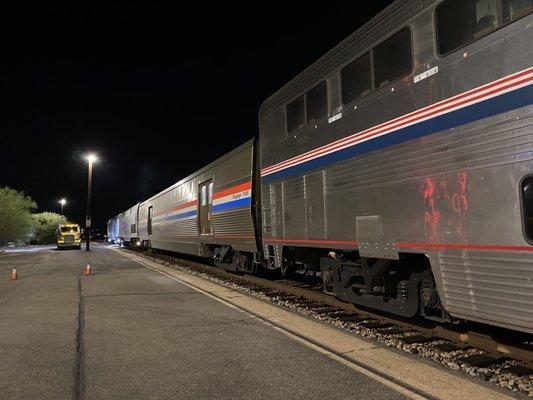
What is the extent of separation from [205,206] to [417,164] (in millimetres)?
11357

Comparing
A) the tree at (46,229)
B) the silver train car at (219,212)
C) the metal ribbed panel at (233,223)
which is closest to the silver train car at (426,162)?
the metal ribbed panel at (233,223)

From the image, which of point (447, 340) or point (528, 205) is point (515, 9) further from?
point (447, 340)

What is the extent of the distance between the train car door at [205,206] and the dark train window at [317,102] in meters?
7.58

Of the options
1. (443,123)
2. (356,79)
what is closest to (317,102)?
(356,79)

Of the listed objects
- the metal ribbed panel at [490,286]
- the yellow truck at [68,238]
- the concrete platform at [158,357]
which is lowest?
the concrete platform at [158,357]

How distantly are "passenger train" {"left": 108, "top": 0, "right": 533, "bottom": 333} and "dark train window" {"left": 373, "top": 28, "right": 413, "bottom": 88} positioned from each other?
0.02 meters

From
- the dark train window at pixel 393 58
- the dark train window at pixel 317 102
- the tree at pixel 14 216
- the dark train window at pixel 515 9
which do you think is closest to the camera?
the dark train window at pixel 515 9

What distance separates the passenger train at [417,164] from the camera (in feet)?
14.0

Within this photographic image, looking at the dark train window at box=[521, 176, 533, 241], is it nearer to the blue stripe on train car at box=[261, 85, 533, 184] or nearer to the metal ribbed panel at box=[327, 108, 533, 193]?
the metal ribbed panel at box=[327, 108, 533, 193]

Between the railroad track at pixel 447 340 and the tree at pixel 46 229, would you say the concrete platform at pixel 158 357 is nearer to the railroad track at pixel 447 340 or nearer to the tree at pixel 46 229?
the railroad track at pixel 447 340

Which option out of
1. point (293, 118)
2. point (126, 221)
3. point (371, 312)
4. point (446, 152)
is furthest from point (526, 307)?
point (126, 221)

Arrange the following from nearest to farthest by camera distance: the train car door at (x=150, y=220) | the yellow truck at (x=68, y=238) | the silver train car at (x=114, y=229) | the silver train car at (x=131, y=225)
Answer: the train car door at (x=150, y=220)
the silver train car at (x=131, y=225)
the yellow truck at (x=68, y=238)
the silver train car at (x=114, y=229)

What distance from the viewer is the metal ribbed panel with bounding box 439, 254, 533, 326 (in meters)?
4.12

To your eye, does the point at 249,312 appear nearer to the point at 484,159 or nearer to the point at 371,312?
the point at 371,312
